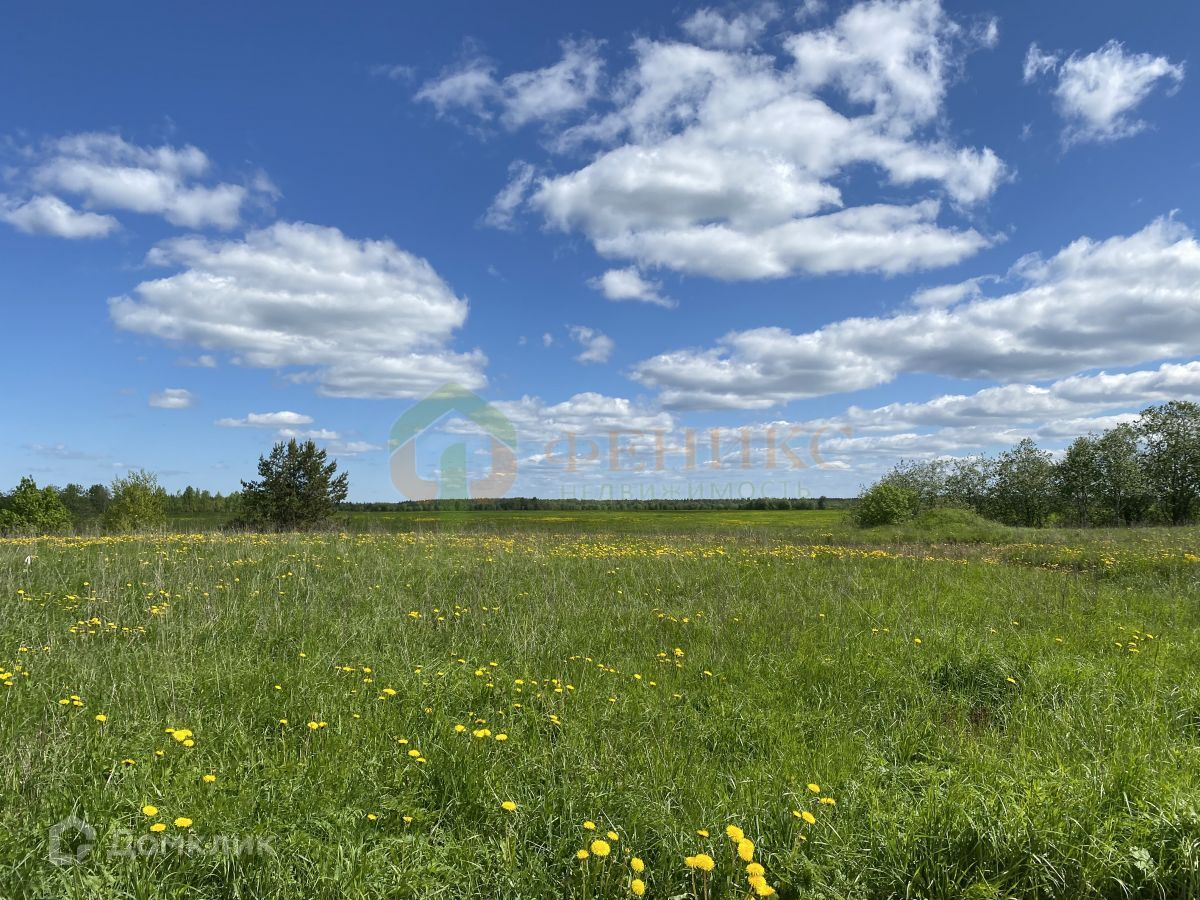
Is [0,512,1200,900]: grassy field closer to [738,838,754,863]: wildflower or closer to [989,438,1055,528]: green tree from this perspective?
[738,838,754,863]: wildflower

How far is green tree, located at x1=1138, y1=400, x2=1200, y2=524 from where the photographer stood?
162 ft

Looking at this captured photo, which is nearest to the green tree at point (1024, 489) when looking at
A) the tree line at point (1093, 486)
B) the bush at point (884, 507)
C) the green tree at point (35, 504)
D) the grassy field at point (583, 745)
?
the tree line at point (1093, 486)

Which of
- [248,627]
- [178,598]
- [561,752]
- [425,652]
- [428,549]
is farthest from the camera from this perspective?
[428,549]

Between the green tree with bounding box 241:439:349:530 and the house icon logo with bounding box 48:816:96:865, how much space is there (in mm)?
39153

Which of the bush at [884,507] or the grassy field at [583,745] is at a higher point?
the bush at [884,507]

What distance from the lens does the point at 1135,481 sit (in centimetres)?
5134

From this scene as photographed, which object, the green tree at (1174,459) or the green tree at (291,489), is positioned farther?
the green tree at (1174,459)

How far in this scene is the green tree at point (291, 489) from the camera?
3944cm

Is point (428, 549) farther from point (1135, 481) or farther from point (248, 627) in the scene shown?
point (1135, 481)

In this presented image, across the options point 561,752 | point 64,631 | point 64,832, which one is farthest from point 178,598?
point 561,752

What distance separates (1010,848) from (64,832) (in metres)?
4.66

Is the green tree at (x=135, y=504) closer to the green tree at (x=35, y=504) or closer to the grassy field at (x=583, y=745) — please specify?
the green tree at (x=35, y=504)

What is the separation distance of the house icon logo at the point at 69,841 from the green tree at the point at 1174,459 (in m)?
66.4

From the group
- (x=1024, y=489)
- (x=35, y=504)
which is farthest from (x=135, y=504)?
(x=1024, y=489)
